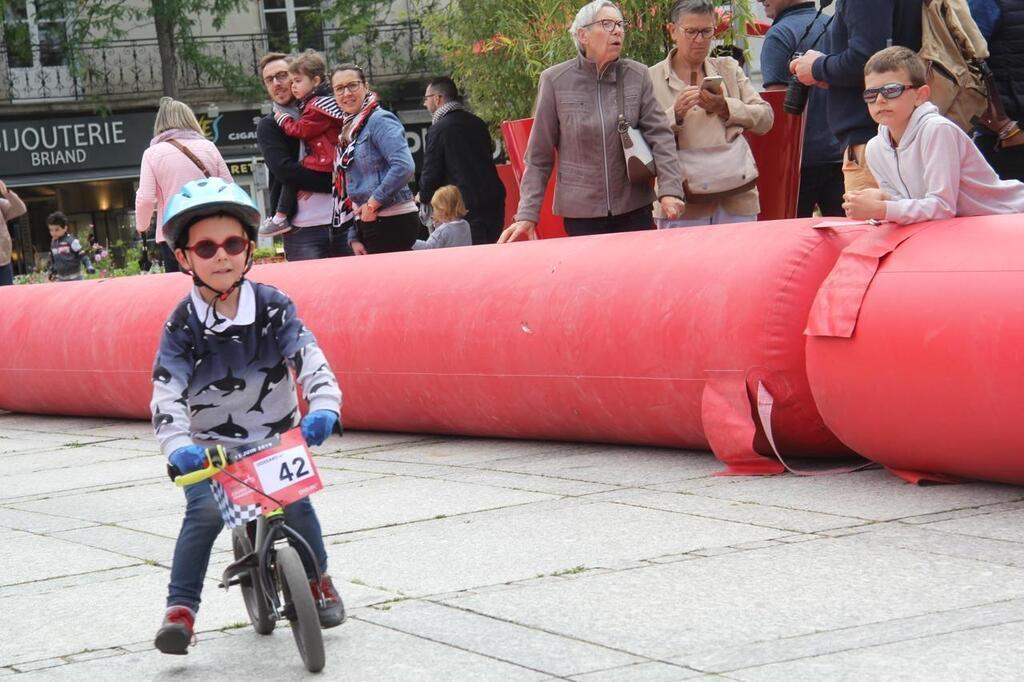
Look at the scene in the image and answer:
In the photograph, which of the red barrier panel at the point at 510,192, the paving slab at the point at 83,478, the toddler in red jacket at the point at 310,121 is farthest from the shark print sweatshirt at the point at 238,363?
the red barrier panel at the point at 510,192

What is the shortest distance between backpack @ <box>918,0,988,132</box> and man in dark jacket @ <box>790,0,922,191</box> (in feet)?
0.29

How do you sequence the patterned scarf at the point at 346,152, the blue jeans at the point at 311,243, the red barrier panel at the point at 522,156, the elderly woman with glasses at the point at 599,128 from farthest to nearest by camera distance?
the red barrier panel at the point at 522,156 < the blue jeans at the point at 311,243 < the patterned scarf at the point at 346,152 < the elderly woman with glasses at the point at 599,128

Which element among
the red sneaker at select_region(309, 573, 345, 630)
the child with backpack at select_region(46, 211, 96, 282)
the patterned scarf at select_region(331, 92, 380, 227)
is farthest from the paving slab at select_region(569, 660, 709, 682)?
the child with backpack at select_region(46, 211, 96, 282)

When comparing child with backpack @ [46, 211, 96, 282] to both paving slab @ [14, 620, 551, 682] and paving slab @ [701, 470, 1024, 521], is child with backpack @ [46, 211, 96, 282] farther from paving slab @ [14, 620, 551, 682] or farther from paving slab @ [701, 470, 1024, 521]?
paving slab @ [14, 620, 551, 682]

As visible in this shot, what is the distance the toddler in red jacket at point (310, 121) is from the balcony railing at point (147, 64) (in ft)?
81.4

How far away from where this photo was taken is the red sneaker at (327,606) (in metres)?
4.19

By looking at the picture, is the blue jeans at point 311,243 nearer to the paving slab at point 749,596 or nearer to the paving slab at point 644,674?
the paving slab at point 749,596

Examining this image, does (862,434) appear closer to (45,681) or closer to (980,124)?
(980,124)

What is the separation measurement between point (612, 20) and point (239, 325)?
3.73m

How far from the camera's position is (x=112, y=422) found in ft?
34.5

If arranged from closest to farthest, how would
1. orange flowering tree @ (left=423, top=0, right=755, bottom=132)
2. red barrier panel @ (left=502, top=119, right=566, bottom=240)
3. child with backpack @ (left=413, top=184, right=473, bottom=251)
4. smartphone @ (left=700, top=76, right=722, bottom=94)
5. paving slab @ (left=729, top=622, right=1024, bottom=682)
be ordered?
1. paving slab @ (left=729, top=622, right=1024, bottom=682)
2. smartphone @ (left=700, top=76, right=722, bottom=94)
3. child with backpack @ (left=413, top=184, right=473, bottom=251)
4. red barrier panel @ (left=502, top=119, right=566, bottom=240)
5. orange flowering tree @ (left=423, top=0, right=755, bottom=132)

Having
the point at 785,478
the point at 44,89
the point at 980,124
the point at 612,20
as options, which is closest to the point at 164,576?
the point at 785,478

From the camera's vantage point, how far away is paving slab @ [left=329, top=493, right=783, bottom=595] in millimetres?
4770

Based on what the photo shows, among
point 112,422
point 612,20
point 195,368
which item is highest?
point 612,20
